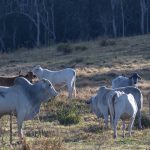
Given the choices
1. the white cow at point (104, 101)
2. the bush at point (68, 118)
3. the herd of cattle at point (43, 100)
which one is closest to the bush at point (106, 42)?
the herd of cattle at point (43, 100)

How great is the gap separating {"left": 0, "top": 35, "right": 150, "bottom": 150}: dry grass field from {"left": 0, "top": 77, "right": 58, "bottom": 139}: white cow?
0.55 m

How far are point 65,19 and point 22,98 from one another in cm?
5058

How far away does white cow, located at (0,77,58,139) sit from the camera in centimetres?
1377

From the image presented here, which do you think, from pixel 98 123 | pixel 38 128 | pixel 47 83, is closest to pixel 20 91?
pixel 47 83

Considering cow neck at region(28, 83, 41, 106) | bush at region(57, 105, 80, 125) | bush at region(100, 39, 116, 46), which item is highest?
cow neck at region(28, 83, 41, 106)

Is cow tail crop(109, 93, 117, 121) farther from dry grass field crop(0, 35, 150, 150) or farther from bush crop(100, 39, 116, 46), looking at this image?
bush crop(100, 39, 116, 46)

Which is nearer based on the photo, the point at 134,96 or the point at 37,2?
the point at 134,96

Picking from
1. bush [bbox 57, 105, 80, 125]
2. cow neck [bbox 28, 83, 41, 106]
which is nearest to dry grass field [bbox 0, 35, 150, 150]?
bush [bbox 57, 105, 80, 125]

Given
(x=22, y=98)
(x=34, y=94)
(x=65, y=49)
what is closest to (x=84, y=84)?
(x=34, y=94)

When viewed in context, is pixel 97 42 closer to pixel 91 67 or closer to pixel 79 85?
pixel 91 67

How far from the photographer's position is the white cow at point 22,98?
542 inches

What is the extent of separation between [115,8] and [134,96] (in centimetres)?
4807

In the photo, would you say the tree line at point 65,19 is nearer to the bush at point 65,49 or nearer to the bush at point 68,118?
the bush at point 65,49

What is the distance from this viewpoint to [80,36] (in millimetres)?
63500
